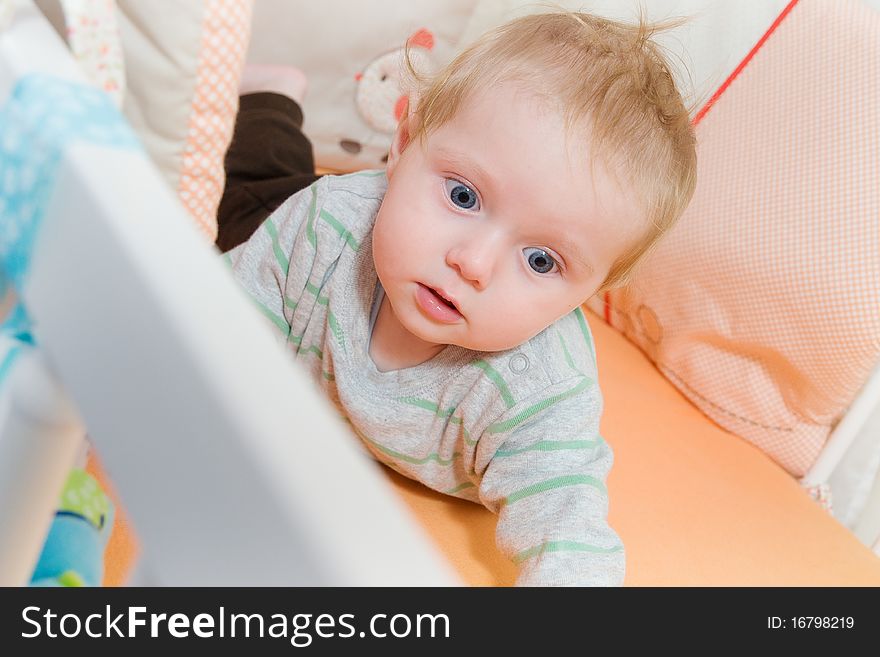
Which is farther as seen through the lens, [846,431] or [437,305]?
[846,431]

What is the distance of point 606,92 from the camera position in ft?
1.98

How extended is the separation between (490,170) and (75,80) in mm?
280

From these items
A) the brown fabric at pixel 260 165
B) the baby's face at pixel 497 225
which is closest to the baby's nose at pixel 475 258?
the baby's face at pixel 497 225

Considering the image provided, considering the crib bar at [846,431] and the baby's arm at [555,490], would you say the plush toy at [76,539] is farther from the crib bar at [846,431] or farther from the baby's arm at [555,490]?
the crib bar at [846,431]

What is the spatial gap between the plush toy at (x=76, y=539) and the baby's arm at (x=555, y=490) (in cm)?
34

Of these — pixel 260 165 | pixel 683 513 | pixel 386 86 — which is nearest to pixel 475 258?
pixel 683 513

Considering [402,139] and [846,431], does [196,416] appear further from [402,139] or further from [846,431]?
[846,431]

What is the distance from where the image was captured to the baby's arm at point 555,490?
64 centimetres

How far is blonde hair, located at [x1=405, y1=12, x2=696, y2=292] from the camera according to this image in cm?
60

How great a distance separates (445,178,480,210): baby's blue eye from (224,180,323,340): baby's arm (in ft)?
0.70

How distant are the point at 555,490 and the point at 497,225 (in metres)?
0.22
